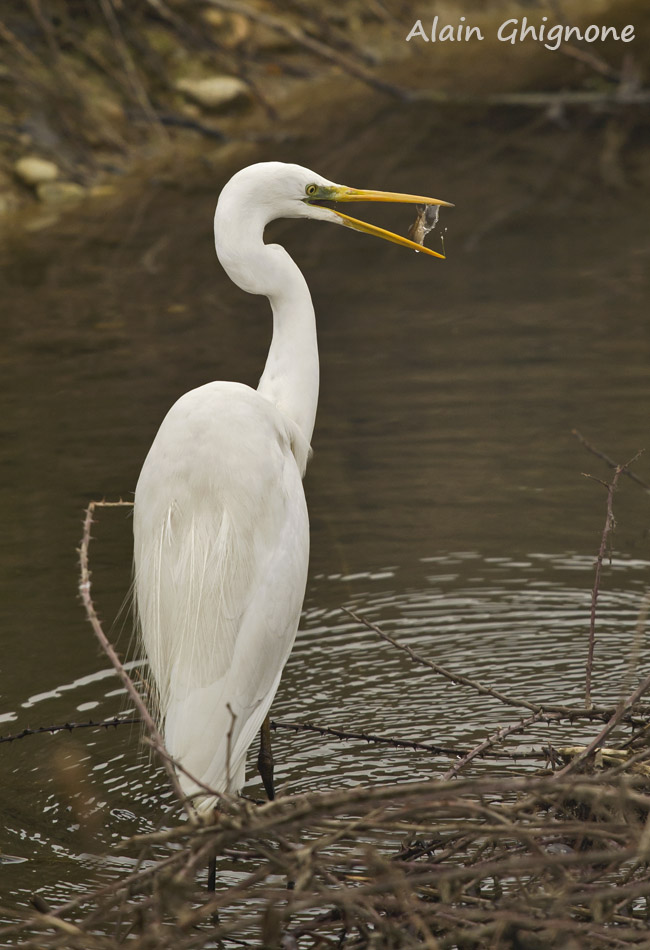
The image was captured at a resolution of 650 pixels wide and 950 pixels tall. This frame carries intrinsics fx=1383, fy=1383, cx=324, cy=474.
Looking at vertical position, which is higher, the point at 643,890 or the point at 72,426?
the point at 72,426

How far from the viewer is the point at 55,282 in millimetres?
8000

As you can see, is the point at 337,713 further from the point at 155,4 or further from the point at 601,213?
the point at 155,4

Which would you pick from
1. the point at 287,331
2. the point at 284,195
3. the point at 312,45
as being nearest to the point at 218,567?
the point at 287,331

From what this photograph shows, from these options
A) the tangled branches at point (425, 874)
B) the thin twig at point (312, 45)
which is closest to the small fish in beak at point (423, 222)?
the tangled branches at point (425, 874)

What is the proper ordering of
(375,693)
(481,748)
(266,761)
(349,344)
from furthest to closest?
(349,344) → (375,693) → (266,761) → (481,748)

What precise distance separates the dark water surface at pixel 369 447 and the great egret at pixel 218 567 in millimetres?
396

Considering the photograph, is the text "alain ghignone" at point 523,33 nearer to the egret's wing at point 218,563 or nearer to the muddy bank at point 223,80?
the muddy bank at point 223,80

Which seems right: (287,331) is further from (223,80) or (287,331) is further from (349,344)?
(223,80)

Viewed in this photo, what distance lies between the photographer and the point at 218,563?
284cm

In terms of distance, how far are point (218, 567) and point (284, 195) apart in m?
0.89

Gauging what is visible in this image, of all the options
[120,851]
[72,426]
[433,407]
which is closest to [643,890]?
[120,851]

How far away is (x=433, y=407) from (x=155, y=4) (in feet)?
18.0

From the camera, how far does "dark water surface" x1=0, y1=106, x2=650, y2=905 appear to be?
11.3 ft

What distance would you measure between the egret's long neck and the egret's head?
2.1 inches
